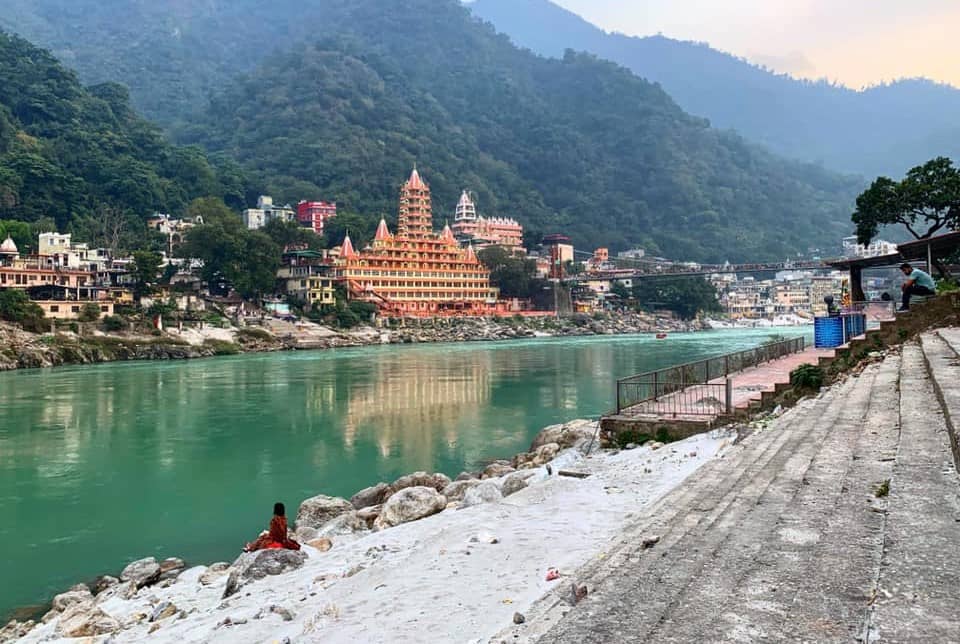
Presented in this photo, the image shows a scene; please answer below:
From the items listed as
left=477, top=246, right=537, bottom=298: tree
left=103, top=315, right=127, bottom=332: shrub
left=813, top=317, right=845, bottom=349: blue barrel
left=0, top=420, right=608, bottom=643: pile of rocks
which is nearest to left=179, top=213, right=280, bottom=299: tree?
left=103, top=315, right=127, bottom=332: shrub

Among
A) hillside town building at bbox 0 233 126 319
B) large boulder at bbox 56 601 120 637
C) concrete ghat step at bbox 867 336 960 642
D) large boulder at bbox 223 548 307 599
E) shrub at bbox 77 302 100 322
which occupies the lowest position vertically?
large boulder at bbox 56 601 120 637

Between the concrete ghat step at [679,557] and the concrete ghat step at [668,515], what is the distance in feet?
0.08

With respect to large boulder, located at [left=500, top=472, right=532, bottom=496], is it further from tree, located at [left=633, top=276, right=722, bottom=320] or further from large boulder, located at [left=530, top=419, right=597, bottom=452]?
tree, located at [left=633, top=276, right=722, bottom=320]

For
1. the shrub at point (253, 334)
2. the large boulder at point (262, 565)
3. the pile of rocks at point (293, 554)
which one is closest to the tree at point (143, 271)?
the shrub at point (253, 334)

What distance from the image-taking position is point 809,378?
10.3 m

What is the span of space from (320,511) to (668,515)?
610 cm

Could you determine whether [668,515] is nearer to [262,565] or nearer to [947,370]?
[262,565]

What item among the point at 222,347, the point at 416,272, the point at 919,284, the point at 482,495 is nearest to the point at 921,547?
the point at 482,495

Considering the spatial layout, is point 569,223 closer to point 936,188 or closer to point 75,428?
point 936,188

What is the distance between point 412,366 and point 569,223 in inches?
4193

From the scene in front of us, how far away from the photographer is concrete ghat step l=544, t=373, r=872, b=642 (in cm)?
259

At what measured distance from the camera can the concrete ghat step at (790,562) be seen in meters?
2.44

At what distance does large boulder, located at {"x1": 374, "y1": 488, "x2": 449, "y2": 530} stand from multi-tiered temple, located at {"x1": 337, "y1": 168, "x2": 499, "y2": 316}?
60.8 m

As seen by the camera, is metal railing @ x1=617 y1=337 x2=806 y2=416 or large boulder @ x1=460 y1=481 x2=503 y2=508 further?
metal railing @ x1=617 y1=337 x2=806 y2=416
